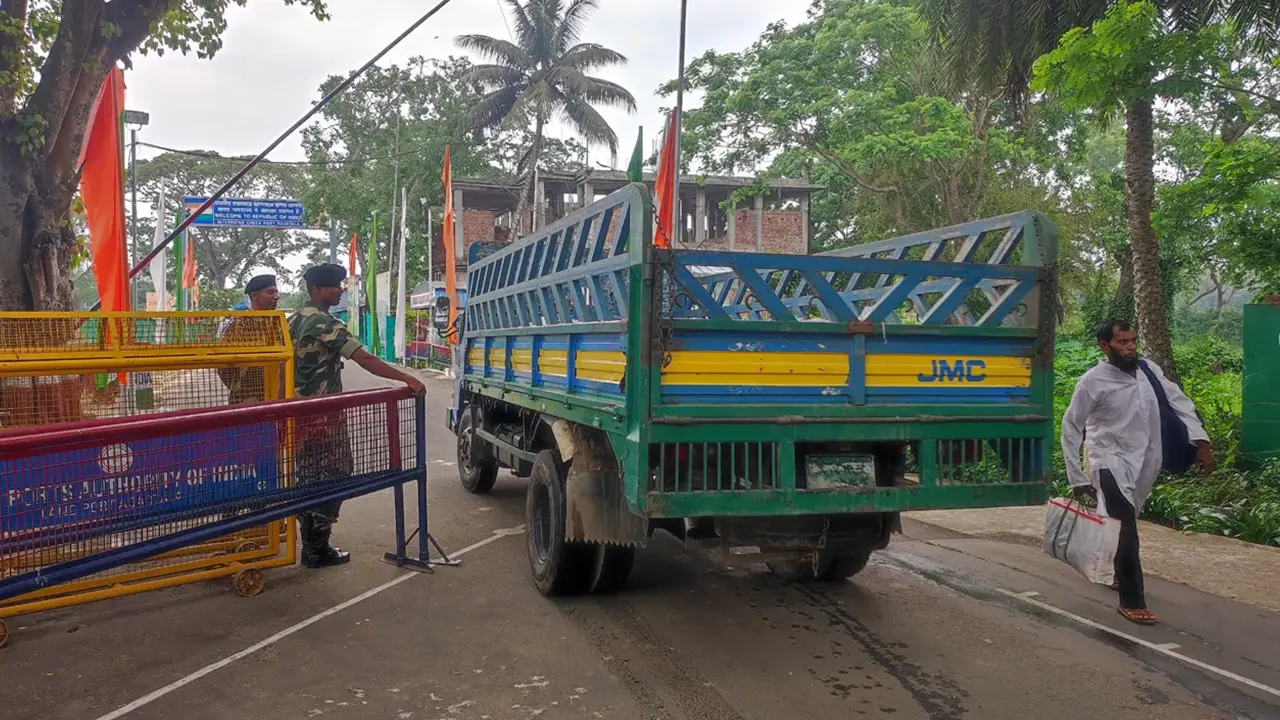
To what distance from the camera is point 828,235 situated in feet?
92.0

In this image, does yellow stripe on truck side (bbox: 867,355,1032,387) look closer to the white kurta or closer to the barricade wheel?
the white kurta

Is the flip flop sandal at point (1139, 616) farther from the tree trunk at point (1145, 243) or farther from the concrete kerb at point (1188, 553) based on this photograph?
the tree trunk at point (1145, 243)

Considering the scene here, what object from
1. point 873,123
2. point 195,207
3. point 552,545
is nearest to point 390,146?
point 195,207

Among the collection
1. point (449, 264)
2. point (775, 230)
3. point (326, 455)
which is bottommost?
point (326, 455)

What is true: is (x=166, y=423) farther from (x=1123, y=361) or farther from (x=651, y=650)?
(x=1123, y=361)

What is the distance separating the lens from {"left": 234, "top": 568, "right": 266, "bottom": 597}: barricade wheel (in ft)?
15.9

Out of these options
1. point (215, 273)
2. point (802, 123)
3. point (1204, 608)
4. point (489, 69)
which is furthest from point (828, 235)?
point (215, 273)

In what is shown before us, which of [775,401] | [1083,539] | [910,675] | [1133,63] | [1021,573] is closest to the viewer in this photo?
[910,675]

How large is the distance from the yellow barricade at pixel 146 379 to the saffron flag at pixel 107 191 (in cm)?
279

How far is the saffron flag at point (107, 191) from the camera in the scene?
6.84 m

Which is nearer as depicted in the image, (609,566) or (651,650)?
(651,650)

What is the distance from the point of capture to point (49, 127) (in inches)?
227

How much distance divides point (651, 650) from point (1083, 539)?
2416 millimetres

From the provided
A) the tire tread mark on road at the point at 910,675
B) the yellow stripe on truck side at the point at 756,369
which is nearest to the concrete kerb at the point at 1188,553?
the tire tread mark on road at the point at 910,675
